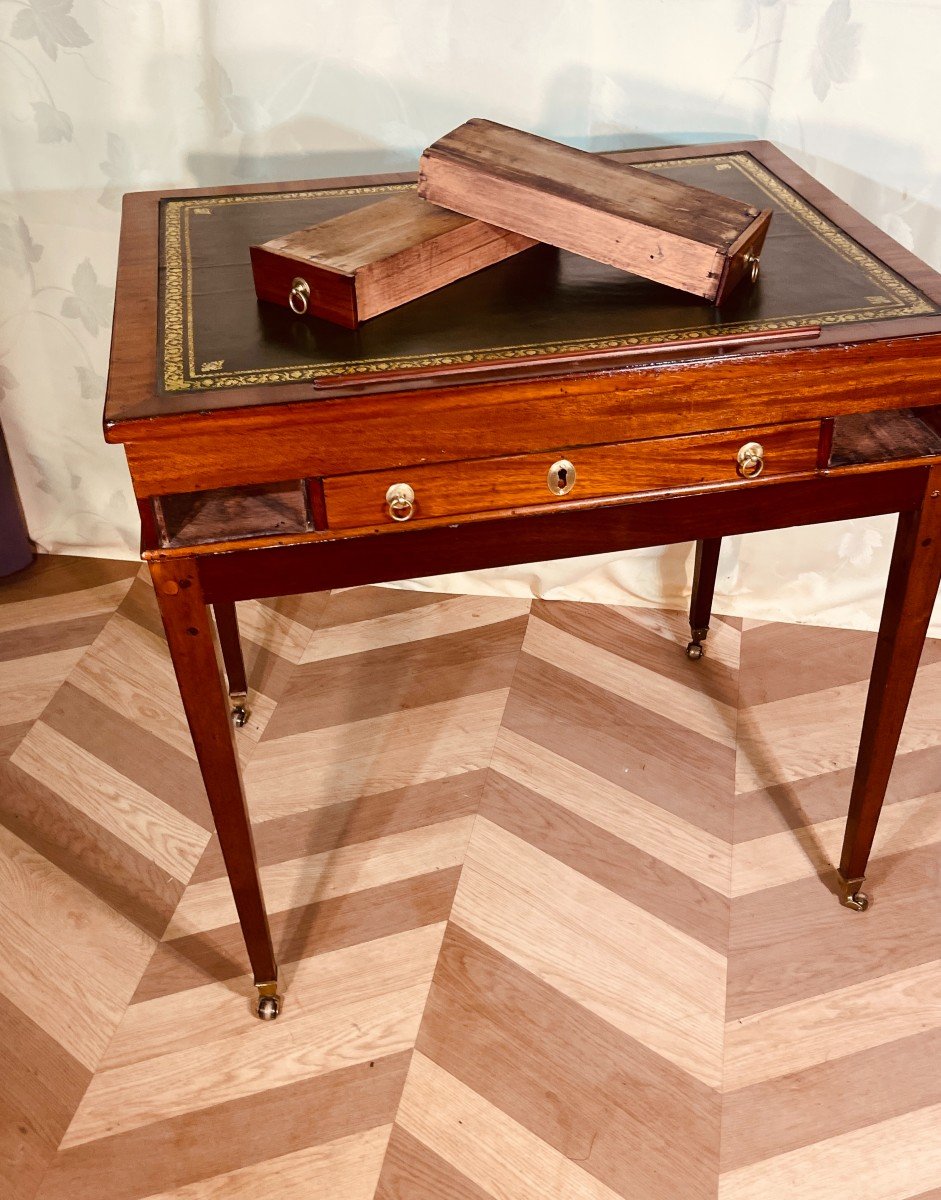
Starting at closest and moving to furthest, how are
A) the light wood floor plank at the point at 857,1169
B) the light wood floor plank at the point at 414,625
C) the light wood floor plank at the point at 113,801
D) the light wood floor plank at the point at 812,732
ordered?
1. the light wood floor plank at the point at 857,1169
2. the light wood floor plank at the point at 113,801
3. the light wood floor plank at the point at 812,732
4. the light wood floor plank at the point at 414,625

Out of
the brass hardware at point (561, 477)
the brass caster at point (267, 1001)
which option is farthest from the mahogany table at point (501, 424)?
the brass caster at point (267, 1001)

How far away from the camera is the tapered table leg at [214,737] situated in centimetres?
108

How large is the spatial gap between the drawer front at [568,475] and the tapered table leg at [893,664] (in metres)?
0.17

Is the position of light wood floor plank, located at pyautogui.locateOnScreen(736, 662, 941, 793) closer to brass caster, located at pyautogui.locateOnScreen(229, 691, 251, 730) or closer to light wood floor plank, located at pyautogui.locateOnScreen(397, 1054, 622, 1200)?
light wood floor plank, located at pyautogui.locateOnScreen(397, 1054, 622, 1200)

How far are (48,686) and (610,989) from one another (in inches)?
43.5

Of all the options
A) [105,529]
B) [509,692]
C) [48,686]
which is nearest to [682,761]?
[509,692]

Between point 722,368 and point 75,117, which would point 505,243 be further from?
point 75,117

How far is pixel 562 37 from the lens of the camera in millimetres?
1695

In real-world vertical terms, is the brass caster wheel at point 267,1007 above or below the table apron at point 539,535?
below

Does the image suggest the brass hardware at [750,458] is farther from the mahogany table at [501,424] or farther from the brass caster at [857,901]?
the brass caster at [857,901]

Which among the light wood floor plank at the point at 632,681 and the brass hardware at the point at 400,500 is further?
the light wood floor plank at the point at 632,681

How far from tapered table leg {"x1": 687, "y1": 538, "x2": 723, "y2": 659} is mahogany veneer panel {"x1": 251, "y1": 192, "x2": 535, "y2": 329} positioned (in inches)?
31.4

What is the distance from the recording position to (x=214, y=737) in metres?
1.19

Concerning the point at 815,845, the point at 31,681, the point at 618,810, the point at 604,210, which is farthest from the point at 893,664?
the point at 31,681
